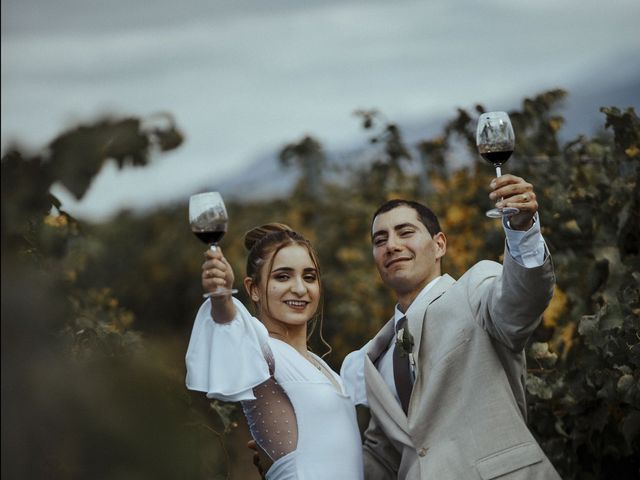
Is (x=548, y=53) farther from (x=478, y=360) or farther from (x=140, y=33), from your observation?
(x=478, y=360)

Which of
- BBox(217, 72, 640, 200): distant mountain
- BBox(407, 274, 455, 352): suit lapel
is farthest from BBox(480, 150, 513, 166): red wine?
BBox(217, 72, 640, 200): distant mountain

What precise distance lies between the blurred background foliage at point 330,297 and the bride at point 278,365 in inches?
6.3

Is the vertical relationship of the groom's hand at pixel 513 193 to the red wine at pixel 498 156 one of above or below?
below

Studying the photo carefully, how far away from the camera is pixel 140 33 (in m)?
3.56

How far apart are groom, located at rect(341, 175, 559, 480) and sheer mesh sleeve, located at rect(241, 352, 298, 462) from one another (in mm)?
321

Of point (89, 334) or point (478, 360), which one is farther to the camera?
point (89, 334)

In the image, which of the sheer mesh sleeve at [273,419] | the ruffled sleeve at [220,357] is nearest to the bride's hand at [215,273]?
the ruffled sleeve at [220,357]

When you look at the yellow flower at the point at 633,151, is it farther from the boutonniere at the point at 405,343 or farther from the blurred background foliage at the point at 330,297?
the boutonniere at the point at 405,343

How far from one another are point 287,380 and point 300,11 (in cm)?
450

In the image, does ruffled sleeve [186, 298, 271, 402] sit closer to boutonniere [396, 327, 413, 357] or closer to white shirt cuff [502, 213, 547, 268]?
boutonniere [396, 327, 413, 357]

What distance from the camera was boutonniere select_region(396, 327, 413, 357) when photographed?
2893 mm

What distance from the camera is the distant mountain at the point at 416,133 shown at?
5.22 metres

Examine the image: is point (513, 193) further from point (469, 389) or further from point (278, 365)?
point (278, 365)

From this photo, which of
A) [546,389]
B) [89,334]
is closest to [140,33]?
[89,334]
